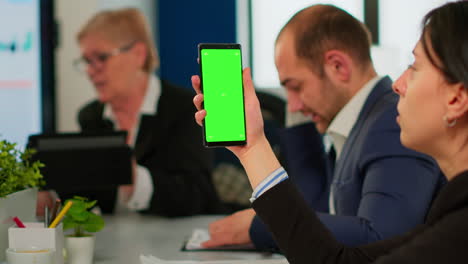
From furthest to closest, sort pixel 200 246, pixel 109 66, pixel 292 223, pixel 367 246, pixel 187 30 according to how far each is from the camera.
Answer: pixel 187 30
pixel 109 66
pixel 200 246
pixel 367 246
pixel 292 223

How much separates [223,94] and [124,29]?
6.85 feet

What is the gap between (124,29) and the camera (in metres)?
3.18

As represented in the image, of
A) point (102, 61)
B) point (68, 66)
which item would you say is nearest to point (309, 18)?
point (102, 61)

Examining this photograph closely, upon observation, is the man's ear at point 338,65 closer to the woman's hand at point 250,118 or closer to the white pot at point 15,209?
the woman's hand at point 250,118

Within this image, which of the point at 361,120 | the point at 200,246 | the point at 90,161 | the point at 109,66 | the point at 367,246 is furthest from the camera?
the point at 109,66

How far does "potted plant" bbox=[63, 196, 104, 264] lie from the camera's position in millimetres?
1465

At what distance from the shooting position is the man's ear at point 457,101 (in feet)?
3.40

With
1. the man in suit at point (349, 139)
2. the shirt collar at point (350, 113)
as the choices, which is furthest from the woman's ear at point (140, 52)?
the shirt collar at point (350, 113)

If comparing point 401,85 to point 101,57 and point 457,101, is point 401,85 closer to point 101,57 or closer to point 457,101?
point 457,101

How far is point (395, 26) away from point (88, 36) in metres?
2.52

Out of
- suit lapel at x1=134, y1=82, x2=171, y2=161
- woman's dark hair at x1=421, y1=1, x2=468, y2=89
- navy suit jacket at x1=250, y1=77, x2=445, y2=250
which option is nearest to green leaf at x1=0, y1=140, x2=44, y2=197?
navy suit jacket at x1=250, y1=77, x2=445, y2=250

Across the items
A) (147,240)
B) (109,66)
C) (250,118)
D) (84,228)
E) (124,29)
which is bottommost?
(147,240)

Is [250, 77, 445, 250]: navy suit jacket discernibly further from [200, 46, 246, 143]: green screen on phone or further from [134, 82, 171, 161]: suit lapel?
[134, 82, 171, 161]: suit lapel

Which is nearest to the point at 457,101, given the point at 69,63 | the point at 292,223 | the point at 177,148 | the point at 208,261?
the point at 292,223
